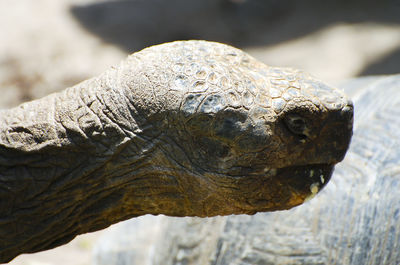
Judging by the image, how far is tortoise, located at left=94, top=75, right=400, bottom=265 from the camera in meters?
2.17

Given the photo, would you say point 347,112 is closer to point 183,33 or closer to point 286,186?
point 286,186

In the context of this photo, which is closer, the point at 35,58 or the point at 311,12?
the point at 35,58

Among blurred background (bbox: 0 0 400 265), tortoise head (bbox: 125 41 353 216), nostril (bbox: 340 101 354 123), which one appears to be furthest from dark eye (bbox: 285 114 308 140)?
blurred background (bbox: 0 0 400 265)

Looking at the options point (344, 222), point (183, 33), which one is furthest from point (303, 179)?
point (183, 33)

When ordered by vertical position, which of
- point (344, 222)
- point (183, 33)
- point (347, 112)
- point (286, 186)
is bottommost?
point (183, 33)

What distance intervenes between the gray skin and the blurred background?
173 inches

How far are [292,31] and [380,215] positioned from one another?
531 cm

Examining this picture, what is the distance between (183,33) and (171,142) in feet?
19.0

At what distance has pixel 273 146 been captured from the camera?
152 centimetres

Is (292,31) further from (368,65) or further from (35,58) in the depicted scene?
(35,58)

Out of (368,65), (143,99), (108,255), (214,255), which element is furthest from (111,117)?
(368,65)

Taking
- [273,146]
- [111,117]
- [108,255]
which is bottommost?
[108,255]

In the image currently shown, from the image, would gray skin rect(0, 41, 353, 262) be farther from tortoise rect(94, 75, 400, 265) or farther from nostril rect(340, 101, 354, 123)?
tortoise rect(94, 75, 400, 265)

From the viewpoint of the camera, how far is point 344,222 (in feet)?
7.30
